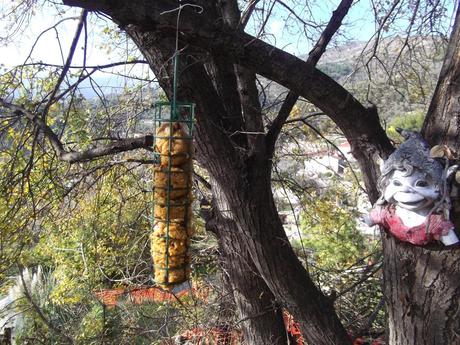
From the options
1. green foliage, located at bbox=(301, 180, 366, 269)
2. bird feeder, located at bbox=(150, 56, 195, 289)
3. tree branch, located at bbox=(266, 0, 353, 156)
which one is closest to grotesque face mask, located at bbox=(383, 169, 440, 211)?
tree branch, located at bbox=(266, 0, 353, 156)

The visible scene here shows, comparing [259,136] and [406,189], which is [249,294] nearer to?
[259,136]

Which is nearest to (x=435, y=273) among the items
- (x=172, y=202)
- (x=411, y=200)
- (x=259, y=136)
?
(x=411, y=200)

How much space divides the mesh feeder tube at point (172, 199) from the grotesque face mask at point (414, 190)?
0.89 m

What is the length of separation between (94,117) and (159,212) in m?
2.64

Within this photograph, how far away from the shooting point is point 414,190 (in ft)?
5.96

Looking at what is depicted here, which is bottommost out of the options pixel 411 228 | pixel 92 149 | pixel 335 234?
pixel 411 228

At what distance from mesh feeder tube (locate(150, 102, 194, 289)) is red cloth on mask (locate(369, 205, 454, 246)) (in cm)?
89

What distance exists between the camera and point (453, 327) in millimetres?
Result: 2066

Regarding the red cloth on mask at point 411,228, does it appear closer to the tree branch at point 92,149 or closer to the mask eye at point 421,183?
the mask eye at point 421,183

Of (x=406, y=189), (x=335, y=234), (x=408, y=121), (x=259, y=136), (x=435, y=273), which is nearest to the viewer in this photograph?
(x=406, y=189)

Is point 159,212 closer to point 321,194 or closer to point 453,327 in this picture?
point 453,327

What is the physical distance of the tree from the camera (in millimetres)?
1979

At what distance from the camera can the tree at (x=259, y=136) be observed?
198cm

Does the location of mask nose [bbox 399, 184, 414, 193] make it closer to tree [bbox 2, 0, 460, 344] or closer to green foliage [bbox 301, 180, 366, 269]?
tree [bbox 2, 0, 460, 344]
